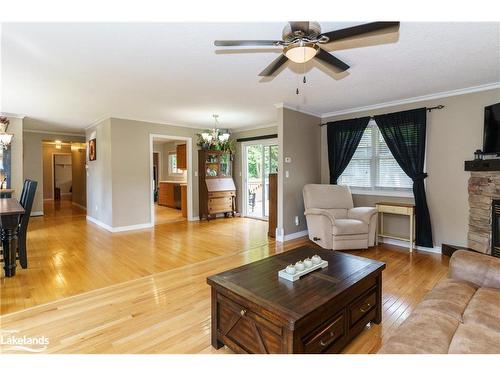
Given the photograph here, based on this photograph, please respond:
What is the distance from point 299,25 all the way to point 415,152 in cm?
337

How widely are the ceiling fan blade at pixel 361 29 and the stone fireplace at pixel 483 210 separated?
2.92 metres

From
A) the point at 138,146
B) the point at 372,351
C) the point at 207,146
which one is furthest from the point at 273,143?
the point at 372,351

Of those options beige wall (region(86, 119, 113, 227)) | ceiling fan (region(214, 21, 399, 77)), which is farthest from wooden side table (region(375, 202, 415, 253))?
beige wall (region(86, 119, 113, 227))

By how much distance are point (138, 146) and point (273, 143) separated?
3.06m

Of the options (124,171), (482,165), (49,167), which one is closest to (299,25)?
(482,165)

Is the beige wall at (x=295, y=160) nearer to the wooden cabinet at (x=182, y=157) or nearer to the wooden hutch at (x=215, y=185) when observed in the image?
the wooden hutch at (x=215, y=185)

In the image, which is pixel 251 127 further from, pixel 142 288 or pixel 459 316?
pixel 459 316

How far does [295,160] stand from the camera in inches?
190

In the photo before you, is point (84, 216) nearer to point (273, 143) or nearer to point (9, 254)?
point (9, 254)

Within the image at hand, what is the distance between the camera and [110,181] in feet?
17.7

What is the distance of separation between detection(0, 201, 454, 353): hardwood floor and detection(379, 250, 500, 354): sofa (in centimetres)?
56

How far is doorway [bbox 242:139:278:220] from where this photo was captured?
686 centimetres

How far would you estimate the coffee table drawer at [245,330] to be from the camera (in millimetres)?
1492

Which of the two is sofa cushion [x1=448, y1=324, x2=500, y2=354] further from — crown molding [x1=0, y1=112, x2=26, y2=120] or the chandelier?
crown molding [x1=0, y1=112, x2=26, y2=120]
